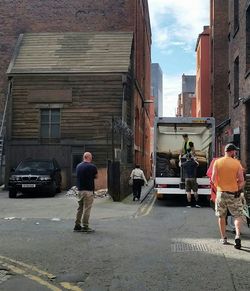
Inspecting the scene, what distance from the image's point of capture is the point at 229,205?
30.0 ft

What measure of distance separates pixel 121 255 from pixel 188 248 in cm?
131

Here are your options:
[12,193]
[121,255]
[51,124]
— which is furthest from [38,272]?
[51,124]

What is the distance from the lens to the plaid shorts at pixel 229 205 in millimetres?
9102

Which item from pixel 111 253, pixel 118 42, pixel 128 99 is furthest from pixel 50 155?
pixel 111 253

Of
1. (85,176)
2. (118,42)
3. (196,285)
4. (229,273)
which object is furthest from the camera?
(118,42)

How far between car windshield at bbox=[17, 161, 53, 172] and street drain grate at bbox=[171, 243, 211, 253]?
1288 centimetres

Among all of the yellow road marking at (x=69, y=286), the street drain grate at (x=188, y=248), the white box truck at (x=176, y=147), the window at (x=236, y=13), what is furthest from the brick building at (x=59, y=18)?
the yellow road marking at (x=69, y=286)

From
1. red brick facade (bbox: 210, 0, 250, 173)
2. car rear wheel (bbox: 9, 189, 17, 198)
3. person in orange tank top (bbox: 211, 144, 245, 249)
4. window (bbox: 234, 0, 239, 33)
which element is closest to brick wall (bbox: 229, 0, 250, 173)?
red brick facade (bbox: 210, 0, 250, 173)

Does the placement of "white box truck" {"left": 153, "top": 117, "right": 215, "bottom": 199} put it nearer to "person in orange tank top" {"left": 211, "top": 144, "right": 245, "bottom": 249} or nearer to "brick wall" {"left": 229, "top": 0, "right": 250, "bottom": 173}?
"brick wall" {"left": 229, "top": 0, "right": 250, "bottom": 173}

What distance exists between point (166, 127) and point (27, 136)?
10136 mm

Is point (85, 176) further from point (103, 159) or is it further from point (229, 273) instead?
point (103, 159)

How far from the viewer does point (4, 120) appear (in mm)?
26516

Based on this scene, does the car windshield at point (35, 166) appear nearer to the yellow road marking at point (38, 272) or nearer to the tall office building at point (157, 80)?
the yellow road marking at point (38, 272)

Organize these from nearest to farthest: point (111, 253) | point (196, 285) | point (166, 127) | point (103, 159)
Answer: point (196, 285), point (111, 253), point (166, 127), point (103, 159)
